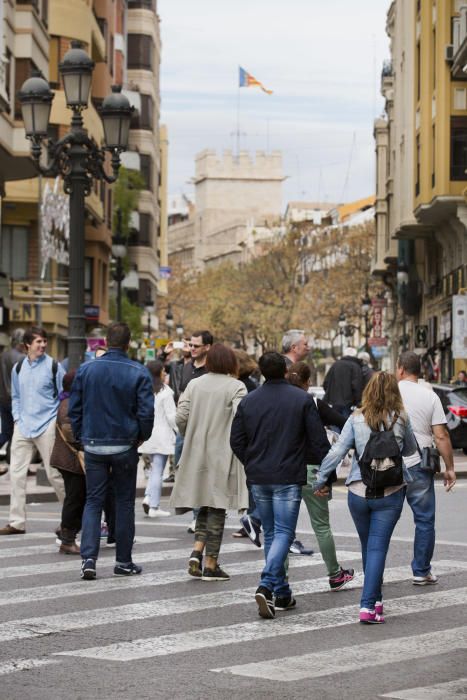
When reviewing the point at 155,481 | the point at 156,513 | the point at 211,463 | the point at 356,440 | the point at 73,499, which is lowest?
the point at 156,513

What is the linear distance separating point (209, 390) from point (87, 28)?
41449 mm

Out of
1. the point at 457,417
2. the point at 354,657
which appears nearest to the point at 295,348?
the point at 354,657

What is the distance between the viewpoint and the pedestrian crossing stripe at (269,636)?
28.9ft

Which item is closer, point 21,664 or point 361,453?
point 21,664

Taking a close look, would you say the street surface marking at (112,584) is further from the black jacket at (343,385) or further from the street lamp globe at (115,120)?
the street lamp globe at (115,120)

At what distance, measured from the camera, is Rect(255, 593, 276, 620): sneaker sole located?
10.5m

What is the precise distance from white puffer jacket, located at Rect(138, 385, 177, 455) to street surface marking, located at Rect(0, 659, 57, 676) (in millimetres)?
9098

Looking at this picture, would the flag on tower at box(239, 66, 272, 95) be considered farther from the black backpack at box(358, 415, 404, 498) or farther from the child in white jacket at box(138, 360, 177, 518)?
the black backpack at box(358, 415, 404, 498)

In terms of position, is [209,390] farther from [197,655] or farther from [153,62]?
[153,62]

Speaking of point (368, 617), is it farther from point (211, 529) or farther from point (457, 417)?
point (457, 417)

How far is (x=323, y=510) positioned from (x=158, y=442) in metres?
6.29

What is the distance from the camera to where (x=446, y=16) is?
178 ft

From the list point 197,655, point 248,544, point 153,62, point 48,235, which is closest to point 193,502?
point 248,544

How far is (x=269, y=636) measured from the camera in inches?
386
